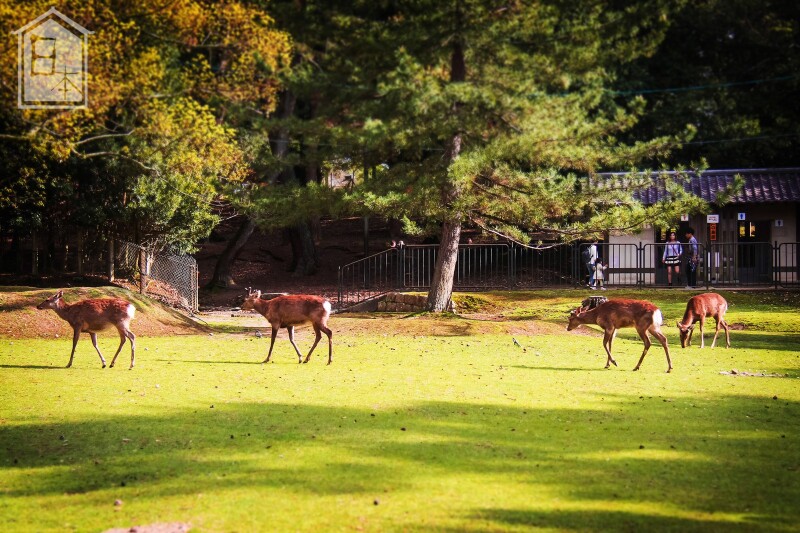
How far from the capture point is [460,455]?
8719 millimetres

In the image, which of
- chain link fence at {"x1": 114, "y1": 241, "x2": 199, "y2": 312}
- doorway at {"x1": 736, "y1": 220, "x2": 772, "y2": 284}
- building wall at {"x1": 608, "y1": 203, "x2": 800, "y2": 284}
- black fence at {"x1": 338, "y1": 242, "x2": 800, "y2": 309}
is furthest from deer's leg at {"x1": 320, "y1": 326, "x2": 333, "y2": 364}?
doorway at {"x1": 736, "y1": 220, "x2": 772, "y2": 284}

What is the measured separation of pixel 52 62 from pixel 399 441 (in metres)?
18.3

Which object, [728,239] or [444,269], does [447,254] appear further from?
[728,239]

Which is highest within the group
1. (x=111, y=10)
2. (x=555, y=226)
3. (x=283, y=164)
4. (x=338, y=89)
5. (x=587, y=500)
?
(x=111, y=10)

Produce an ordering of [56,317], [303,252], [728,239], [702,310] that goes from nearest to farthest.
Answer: [702,310]
[56,317]
[728,239]
[303,252]

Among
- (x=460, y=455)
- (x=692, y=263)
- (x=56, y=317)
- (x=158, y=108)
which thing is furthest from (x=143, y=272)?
(x=460, y=455)

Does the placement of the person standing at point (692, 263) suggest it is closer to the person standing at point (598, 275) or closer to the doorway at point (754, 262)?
the doorway at point (754, 262)

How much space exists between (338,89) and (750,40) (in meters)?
23.3

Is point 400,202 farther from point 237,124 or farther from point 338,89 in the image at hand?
point 237,124

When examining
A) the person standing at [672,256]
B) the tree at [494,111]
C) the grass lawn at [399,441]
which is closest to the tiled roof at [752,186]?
the person standing at [672,256]

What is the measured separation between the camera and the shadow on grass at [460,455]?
7.36 metres

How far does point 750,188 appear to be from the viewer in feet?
117

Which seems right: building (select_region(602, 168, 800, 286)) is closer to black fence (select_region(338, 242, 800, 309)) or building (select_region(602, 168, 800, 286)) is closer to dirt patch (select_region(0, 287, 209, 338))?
black fence (select_region(338, 242, 800, 309))

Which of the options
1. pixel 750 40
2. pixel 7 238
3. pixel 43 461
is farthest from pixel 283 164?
pixel 750 40
